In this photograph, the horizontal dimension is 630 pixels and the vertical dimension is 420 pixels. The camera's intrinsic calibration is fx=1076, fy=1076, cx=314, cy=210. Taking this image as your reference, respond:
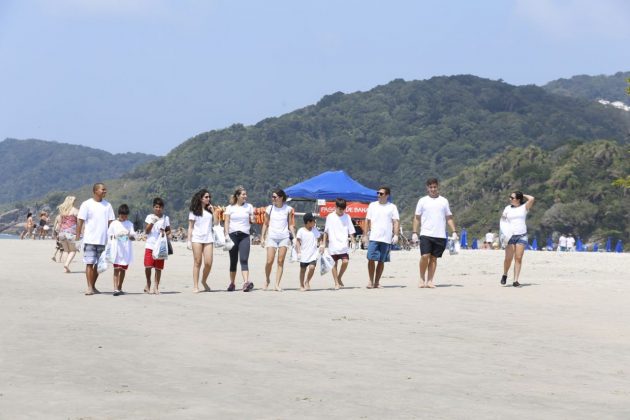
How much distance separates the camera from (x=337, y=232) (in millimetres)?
16578

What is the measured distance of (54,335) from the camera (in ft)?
31.2

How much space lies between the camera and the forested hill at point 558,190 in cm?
8369

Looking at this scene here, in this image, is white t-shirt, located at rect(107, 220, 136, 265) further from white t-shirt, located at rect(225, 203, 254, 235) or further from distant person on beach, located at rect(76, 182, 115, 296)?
white t-shirt, located at rect(225, 203, 254, 235)

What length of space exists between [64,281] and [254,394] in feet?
38.3

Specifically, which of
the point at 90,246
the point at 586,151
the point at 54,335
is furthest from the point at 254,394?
the point at 586,151

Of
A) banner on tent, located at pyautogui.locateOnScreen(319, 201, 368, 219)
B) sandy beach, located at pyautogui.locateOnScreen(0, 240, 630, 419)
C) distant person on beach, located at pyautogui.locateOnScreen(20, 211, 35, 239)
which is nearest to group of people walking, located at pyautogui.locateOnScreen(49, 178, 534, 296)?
sandy beach, located at pyautogui.locateOnScreen(0, 240, 630, 419)

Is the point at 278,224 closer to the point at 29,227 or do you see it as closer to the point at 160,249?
the point at 160,249

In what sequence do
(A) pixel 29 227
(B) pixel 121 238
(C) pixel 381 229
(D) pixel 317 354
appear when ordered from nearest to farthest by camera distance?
(D) pixel 317 354 < (B) pixel 121 238 < (C) pixel 381 229 < (A) pixel 29 227

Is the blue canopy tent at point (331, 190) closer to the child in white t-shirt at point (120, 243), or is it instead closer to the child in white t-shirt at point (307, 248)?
the child in white t-shirt at point (307, 248)

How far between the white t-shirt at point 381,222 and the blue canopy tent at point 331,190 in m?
19.2

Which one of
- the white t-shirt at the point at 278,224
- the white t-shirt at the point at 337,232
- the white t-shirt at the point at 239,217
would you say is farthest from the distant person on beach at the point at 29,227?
the white t-shirt at the point at 278,224

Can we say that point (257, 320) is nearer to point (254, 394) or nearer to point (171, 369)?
point (171, 369)

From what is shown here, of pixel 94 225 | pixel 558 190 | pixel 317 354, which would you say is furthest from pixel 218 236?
pixel 558 190

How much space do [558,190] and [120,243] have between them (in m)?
81.4
